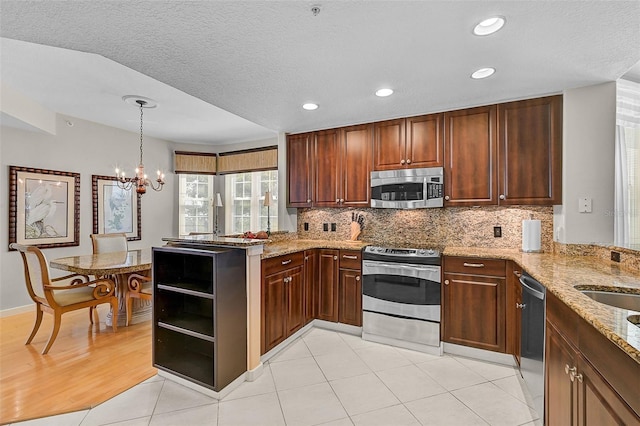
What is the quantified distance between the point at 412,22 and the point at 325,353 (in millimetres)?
2696

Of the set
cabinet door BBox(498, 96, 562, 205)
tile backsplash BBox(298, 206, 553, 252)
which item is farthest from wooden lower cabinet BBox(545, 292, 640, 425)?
tile backsplash BBox(298, 206, 553, 252)

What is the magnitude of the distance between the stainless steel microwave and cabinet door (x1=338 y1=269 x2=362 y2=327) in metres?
0.84

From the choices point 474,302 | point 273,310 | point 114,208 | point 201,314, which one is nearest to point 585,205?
point 474,302

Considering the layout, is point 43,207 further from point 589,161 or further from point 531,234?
point 589,161

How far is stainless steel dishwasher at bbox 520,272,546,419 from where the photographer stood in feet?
5.82

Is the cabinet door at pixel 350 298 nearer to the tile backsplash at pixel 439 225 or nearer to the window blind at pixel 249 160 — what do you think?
the tile backsplash at pixel 439 225

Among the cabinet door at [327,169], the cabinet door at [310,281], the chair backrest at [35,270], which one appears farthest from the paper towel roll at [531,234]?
the chair backrest at [35,270]

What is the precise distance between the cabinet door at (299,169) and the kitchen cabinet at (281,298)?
1.01 m

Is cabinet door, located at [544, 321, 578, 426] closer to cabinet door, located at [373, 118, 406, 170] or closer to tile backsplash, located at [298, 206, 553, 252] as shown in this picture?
tile backsplash, located at [298, 206, 553, 252]

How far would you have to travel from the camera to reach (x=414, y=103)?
3012 millimetres

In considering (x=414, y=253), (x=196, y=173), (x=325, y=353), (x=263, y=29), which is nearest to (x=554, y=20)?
(x=263, y=29)

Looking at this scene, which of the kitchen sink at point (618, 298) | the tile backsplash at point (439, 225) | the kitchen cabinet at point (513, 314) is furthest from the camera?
the tile backsplash at point (439, 225)

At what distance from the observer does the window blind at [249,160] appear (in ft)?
17.4

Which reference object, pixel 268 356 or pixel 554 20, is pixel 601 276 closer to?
pixel 554 20
